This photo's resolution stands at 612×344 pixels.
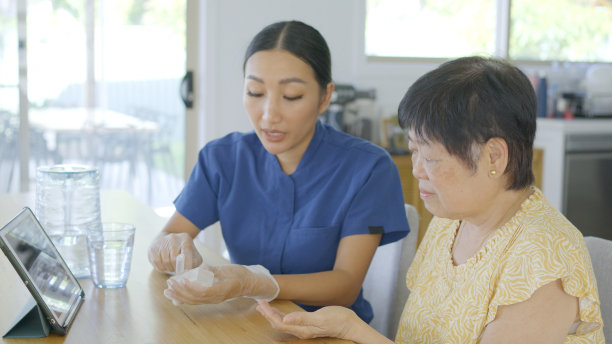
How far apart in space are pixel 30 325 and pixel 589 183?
11.5ft

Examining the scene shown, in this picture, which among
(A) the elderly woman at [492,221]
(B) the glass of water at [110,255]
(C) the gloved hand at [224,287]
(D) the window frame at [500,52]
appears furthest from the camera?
(D) the window frame at [500,52]

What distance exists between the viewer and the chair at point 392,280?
1610 millimetres

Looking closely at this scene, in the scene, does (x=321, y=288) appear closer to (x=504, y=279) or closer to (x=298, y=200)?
(x=298, y=200)

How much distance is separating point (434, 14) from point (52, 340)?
354 centimetres

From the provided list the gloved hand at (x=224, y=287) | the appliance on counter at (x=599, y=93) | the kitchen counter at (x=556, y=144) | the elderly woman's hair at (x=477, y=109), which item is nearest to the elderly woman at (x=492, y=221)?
the elderly woman's hair at (x=477, y=109)

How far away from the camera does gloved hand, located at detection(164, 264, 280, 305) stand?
1.15m

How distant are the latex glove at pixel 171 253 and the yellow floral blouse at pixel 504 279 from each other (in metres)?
0.44

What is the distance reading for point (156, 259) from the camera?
141 cm

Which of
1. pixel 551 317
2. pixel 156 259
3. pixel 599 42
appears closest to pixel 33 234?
pixel 156 259

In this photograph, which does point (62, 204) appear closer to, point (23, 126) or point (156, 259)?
point (156, 259)

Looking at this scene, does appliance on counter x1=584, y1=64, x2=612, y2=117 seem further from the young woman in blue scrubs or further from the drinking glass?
the drinking glass

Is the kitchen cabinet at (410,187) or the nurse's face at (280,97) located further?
the kitchen cabinet at (410,187)

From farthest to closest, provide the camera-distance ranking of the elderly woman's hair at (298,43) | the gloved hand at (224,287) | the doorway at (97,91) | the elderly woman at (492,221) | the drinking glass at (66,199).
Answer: the doorway at (97,91), the elderly woman's hair at (298,43), the drinking glass at (66,199), the gloved hand at (224,287), the elderly woman at (492,221)

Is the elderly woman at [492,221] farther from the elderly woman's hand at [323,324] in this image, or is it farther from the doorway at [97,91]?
the doorway at [97,91]
